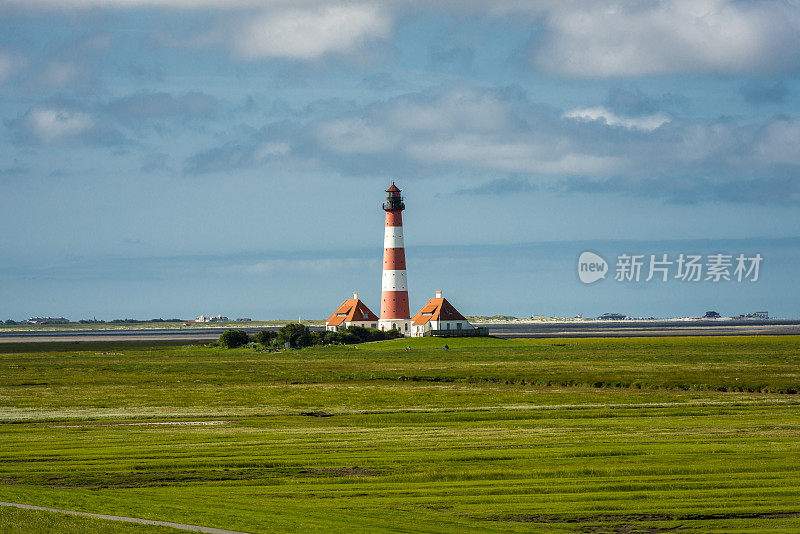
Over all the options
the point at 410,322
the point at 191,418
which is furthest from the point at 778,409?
the point at 410,322

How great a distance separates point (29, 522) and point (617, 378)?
47.9 m

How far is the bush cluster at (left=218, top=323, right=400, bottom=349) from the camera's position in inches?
4611

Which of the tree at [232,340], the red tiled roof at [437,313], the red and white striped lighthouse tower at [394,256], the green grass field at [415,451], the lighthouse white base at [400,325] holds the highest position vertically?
the red and white striped lighthouse tower at [394,256]

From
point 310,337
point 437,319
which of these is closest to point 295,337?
point 310,337

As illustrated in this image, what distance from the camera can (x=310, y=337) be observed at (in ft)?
388

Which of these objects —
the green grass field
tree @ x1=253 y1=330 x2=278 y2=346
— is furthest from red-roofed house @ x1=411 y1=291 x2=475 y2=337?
the green grass field

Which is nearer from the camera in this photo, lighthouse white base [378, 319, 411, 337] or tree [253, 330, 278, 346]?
tree [253, 330, 278, 346]

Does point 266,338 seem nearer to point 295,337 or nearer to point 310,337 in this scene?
point 295,337

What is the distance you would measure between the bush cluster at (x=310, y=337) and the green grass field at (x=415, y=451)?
48554mm

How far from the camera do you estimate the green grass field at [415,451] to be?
22094 mm

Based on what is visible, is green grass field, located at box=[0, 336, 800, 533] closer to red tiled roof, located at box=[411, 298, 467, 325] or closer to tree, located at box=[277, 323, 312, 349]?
tree, located at box=[277, 323, 312, 349]

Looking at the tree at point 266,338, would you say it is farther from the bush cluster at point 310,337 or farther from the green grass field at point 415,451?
the green grass field at point 415,451

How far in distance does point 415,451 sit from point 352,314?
94275 millimetres

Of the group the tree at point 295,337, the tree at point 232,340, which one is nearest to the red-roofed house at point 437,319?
the tree at point 295,337
